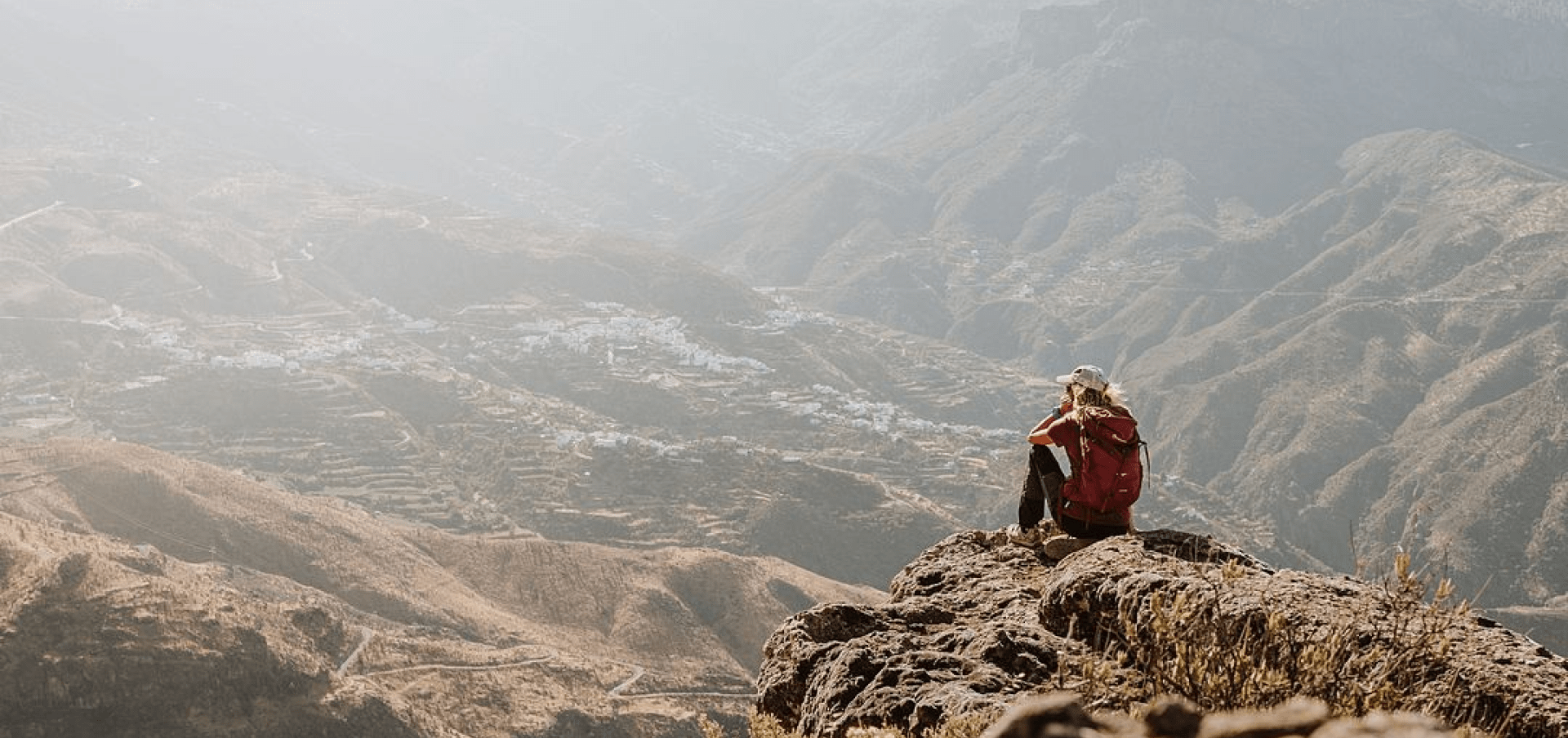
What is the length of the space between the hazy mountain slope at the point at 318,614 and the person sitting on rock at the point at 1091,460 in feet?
55.6

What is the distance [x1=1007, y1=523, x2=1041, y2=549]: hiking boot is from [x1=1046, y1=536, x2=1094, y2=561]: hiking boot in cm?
52

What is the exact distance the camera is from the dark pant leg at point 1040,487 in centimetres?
929

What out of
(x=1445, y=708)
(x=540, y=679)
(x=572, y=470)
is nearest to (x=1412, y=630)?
(x=1445, y=708)

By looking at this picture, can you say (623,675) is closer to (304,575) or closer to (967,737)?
(304,575)

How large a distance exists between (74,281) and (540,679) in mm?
91844

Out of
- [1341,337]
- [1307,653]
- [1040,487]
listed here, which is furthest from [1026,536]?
[1341,337]

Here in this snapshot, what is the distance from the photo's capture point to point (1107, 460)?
345 inches

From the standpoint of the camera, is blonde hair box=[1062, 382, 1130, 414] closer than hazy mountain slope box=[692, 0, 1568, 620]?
Yes

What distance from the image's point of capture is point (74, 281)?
101875 mm

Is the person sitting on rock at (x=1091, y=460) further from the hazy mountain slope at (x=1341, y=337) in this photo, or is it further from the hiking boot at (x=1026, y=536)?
the hazy mountain slope at (x=1341, y=337)

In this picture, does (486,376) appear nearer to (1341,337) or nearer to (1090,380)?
(1341,337)

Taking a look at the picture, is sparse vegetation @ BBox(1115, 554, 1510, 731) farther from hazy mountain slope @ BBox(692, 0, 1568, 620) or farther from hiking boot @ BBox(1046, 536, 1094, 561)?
hazy mountain slope @ BBox(692, 0, 1568, 620)

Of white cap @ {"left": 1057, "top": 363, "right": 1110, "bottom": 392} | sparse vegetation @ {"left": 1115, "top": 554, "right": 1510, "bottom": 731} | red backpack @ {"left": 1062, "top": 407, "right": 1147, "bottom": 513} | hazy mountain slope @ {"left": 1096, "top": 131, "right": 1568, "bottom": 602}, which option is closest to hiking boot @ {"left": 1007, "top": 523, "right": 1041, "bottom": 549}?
red backpack @ {"left": 1062, "top": 407, "right": 1147, "bottom": 513}

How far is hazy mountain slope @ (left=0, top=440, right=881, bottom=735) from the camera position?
21.8m
